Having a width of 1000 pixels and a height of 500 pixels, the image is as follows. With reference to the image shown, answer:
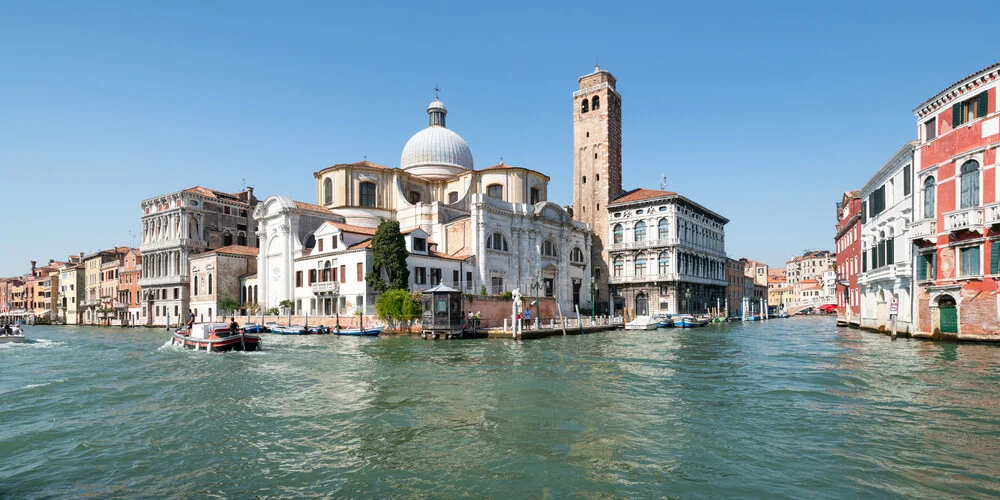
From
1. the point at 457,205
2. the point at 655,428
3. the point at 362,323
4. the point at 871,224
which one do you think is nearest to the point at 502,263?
the point at 457,205

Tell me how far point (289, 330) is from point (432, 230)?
42.6 ft

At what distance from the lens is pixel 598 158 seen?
164 feet

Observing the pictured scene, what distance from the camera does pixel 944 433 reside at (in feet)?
27.7

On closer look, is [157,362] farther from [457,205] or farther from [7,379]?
[457,205]

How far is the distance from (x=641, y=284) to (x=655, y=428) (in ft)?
132

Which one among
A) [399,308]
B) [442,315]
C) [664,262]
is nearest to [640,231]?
[664,262]

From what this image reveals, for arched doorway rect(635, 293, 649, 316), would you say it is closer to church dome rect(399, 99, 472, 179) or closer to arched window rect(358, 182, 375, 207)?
church dome rect(399, 99, 472, 179)

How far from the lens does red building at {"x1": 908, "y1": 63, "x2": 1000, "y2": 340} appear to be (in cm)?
1905

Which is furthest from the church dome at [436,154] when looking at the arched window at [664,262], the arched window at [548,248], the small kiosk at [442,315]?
the small kiosk at [442,315]

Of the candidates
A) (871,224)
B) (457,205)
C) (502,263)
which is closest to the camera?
(871,224)

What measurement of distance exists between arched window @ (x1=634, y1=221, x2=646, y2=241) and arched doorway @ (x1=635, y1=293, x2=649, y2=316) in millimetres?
4785

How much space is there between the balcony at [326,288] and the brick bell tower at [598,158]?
23.6 metres

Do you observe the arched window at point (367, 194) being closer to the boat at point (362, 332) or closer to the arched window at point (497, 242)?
the arched window at point (497, 242)

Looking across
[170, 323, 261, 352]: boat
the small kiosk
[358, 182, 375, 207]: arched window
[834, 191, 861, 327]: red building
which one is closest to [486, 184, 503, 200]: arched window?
[358, 182, 375, 207]: arched window
